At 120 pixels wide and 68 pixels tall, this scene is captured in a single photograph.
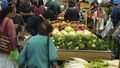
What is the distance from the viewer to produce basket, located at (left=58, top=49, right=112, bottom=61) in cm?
945

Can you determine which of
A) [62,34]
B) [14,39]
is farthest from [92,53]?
[14,39]

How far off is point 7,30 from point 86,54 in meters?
2.08

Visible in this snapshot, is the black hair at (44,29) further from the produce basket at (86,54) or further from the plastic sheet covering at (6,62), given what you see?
the produce basket at (86,54)

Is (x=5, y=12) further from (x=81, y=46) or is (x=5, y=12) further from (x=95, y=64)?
(x=81, y=46)

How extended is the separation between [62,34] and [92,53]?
4.61 ft

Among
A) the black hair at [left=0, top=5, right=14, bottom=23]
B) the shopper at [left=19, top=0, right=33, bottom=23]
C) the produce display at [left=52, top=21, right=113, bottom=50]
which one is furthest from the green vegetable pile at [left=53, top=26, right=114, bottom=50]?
the shopper at [left=19, top=0, right=33, bottom=23]

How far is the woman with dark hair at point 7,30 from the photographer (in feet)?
26.7

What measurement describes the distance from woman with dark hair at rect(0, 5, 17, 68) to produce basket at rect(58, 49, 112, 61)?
1413 mm

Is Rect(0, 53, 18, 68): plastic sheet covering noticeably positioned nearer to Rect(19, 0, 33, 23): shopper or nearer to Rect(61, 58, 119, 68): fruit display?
Rect(61, 58, 119, 68): fruit display

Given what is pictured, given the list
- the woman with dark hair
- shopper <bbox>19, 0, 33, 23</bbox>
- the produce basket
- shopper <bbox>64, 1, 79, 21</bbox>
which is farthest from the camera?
shopper <bbox>19, 0, 33, 23</bbox>

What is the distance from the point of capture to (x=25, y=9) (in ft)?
64.1

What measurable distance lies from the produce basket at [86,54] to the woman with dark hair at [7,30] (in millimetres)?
1413

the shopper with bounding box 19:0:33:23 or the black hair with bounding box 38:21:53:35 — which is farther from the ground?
the black hair with bounding box 38:21:53:35

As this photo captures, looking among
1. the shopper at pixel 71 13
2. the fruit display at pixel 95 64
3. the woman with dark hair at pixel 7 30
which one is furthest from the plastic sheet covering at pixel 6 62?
the shopper at pixel 71 13
